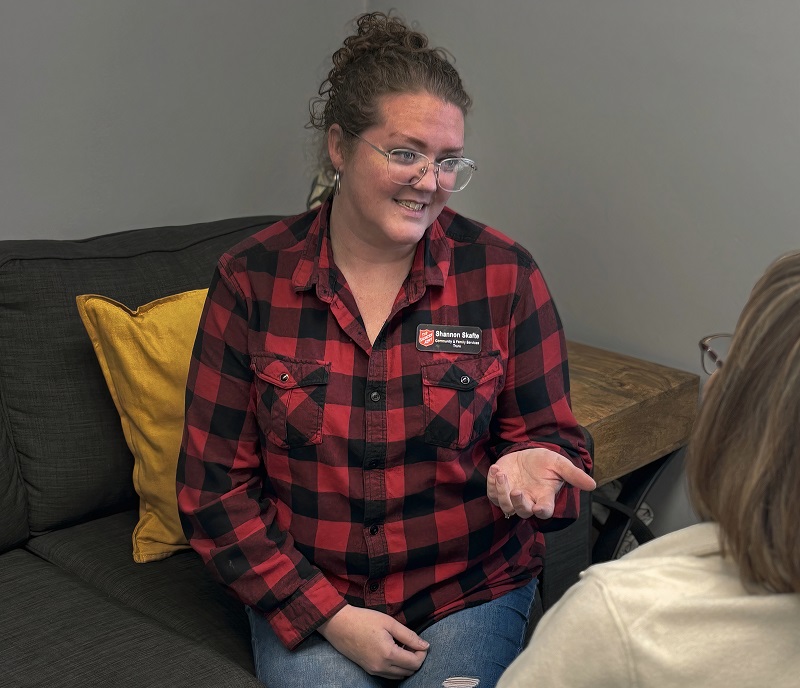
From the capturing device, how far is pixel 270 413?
57.4 inches

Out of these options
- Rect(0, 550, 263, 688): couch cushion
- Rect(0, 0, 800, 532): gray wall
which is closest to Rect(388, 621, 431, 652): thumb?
Rect(0, 550, 263, 688): couch cushion

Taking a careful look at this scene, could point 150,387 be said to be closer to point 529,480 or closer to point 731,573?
point 529,480

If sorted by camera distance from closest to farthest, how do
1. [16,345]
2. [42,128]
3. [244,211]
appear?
1. [16,345]
2. [42,128]
3. [244,211]

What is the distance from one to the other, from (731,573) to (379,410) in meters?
0.69

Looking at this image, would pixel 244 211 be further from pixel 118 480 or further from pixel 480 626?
pixel 480 626

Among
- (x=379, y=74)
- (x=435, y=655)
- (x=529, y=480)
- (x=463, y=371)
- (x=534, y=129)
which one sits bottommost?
(x=435, y=655)

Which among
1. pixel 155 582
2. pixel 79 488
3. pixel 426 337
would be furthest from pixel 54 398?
pixel 426 337

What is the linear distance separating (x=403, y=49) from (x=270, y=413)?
0.59 m

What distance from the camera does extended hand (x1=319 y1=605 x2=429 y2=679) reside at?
4.47ft

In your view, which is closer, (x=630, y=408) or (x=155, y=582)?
(x=155, y=582)

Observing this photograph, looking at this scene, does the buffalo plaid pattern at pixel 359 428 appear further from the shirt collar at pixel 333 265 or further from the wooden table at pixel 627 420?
the wooden table at pixel 627 420

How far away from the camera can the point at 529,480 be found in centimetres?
140

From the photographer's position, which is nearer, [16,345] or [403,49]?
[403,49]

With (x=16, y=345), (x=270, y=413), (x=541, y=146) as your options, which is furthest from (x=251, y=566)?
(x=541, y=146)
